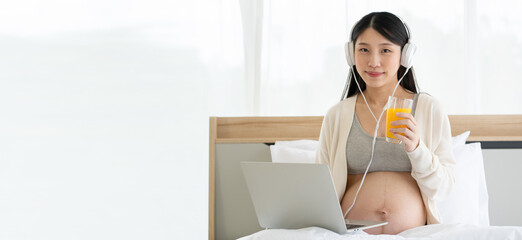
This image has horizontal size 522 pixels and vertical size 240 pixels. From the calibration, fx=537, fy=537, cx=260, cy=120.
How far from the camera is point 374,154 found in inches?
66.3

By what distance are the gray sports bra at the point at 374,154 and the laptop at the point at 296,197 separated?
8.7 inches

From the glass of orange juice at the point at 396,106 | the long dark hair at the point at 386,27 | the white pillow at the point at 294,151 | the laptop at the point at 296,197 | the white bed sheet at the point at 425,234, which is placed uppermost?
the long dark hair at the point at 386,27

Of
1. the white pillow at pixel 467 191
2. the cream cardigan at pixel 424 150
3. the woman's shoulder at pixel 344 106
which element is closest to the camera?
the cream cardigan at pixel 424 150

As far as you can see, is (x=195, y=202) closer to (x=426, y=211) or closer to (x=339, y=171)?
(x=339, y=171)

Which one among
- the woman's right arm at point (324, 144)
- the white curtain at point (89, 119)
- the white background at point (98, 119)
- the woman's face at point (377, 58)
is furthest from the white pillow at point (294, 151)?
the white curtain at point (89, 119)

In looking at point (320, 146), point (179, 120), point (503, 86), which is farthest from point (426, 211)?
point (503, 86)

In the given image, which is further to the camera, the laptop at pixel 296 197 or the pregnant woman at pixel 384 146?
the pregnant woman at pixel 384 146

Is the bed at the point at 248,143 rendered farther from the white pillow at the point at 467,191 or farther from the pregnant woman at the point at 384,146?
the pregnant woman at the point at 384,146

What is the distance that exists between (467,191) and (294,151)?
676mm

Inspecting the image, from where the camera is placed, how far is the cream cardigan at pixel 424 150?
1555mm

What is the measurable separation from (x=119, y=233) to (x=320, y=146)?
1.29 m

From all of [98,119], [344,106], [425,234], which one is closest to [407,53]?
[344,106]

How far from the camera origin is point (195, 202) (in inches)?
59.9

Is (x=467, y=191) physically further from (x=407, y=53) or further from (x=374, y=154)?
(x=407, y=53)
